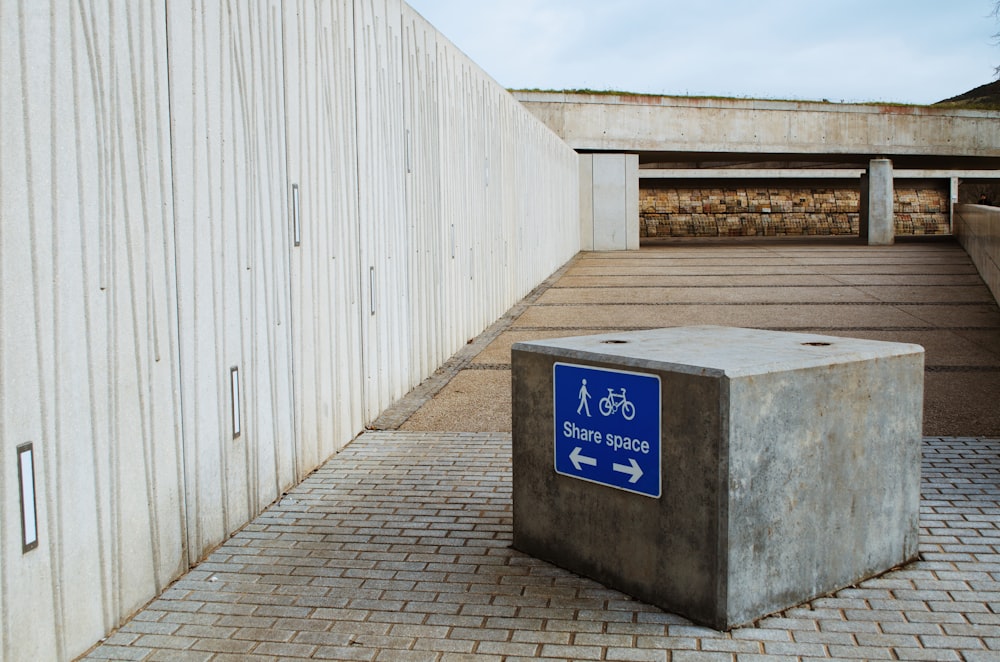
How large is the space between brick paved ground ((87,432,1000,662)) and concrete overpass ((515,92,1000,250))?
23048 mm

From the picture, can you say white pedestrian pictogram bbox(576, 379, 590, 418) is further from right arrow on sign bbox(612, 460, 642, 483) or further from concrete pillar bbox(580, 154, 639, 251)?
concrete pillar bbox(580, 154, 639, 251)

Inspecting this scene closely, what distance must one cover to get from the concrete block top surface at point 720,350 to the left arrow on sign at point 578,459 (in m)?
0.42

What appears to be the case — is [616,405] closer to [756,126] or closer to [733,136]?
[733,136]

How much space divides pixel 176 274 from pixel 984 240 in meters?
17.2

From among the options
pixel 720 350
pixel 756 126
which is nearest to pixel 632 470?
pixel 720 350

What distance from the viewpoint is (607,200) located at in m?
28.3

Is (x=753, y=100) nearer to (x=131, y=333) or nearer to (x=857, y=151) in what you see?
(x=857, y=151)

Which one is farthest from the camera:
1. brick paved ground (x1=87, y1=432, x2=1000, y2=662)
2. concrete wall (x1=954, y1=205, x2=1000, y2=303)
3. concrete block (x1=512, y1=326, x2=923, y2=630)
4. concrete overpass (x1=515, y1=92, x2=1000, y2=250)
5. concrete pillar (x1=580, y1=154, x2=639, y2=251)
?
concrete pillar (x1=580, y1=154, x2=639, y2=251)

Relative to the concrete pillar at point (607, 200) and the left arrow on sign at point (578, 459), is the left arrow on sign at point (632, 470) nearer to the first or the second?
the left arrow on sign at point (578, 459)

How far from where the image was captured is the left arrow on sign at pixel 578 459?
4.16 meters

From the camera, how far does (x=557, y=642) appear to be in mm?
3570

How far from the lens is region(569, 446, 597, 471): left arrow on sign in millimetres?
4164

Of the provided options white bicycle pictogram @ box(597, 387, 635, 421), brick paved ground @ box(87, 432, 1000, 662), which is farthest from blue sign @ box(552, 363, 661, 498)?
brick paved ground @ box(87, 432, 1000, 662)

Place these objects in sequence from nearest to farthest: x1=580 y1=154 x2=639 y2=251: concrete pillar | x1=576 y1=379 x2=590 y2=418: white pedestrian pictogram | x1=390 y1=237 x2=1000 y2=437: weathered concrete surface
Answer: x1=576 y1=379 x2=590 y2=418: white pedestrian pictogram < x1=390 y1=237 x2=1000 y2=437: weathered concrete surface < x1=580 y1=154 x2=639 y2=251: concrete pillar
